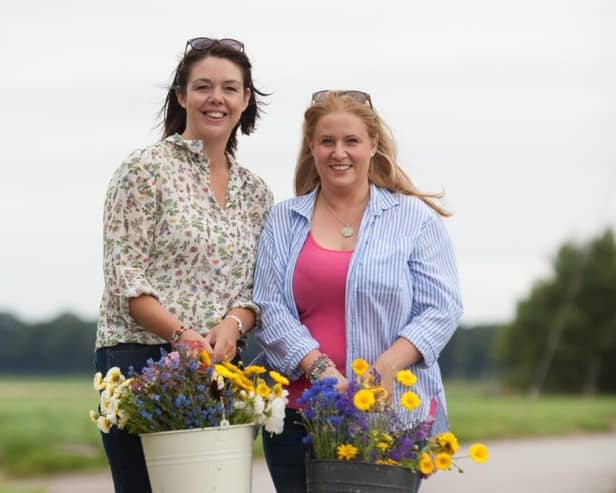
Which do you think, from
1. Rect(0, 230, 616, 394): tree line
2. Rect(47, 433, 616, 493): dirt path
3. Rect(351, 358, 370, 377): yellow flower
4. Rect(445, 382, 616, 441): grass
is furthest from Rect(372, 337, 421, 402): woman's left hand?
Rect(0, 230, 616, 394): tree line

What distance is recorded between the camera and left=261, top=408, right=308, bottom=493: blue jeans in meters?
4.54

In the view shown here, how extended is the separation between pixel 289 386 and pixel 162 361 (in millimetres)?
620

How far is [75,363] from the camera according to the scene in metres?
18.5

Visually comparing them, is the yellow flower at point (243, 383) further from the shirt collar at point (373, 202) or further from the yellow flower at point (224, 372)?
the shirt collar at point (373, 202)

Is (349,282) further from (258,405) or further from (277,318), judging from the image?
(258,405)

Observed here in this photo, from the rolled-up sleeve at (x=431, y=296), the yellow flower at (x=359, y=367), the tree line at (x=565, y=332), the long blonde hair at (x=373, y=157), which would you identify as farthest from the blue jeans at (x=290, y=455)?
the tree line at (x=565, y=332)

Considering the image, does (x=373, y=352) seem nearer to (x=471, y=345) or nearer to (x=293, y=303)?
(x=293, y=303)

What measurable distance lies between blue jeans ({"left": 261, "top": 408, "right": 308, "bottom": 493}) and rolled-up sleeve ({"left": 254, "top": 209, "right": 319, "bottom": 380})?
16cm

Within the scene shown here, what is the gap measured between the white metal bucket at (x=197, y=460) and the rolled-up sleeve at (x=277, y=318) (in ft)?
1.56

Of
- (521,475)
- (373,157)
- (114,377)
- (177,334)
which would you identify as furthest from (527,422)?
(114,377)

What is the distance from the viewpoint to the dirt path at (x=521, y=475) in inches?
424

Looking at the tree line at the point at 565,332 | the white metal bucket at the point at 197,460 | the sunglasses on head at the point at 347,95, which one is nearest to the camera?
the white metal bucket at the point at 197,460

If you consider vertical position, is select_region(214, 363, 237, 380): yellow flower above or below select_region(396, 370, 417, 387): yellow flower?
above

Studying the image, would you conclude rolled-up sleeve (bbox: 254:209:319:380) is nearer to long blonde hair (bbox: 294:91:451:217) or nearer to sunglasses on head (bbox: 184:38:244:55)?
long blonde hair (bbox: 294:91:451:217)
